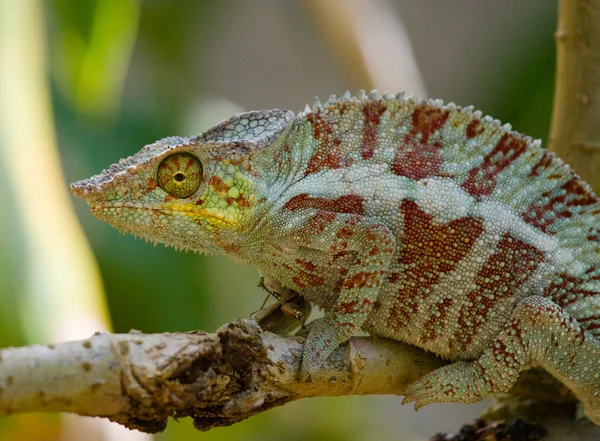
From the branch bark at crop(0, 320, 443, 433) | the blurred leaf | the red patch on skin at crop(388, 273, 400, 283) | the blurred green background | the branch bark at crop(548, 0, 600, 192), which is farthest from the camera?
the blurred leaf

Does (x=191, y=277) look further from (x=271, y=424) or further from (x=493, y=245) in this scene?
(x=493, y=245)

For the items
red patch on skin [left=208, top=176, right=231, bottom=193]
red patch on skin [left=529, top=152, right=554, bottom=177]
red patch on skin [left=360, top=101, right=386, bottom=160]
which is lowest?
red patch on skin [left=529, top=152, right=554, bottom=177]

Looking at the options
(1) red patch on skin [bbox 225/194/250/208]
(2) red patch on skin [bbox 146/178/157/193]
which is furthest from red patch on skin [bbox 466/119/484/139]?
(2) red patch on skin [bbox 146/178/157/193]

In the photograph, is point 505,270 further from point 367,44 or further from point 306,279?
point 367,44

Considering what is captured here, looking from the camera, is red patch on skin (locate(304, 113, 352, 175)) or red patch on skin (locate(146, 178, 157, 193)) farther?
red patch on skin (locate(304, 113, 352, 175))

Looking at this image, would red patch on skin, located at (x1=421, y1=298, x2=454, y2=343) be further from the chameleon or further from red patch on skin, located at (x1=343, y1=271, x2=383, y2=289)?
red patch on skin, located at (x1=343, y1=271, x2=383, y2=289)

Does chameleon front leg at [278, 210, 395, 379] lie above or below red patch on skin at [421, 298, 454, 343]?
above

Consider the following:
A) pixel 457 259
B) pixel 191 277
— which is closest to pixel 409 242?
pixel 457 259

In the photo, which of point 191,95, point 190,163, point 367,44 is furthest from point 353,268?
point 191,95

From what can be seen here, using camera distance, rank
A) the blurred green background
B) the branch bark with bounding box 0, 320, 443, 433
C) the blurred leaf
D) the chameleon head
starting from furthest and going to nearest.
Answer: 1. the blurred leaf
2. the blurred green background
3. the chameleon head
4. the branch bark with bounding box 0, 320, 443, 433
